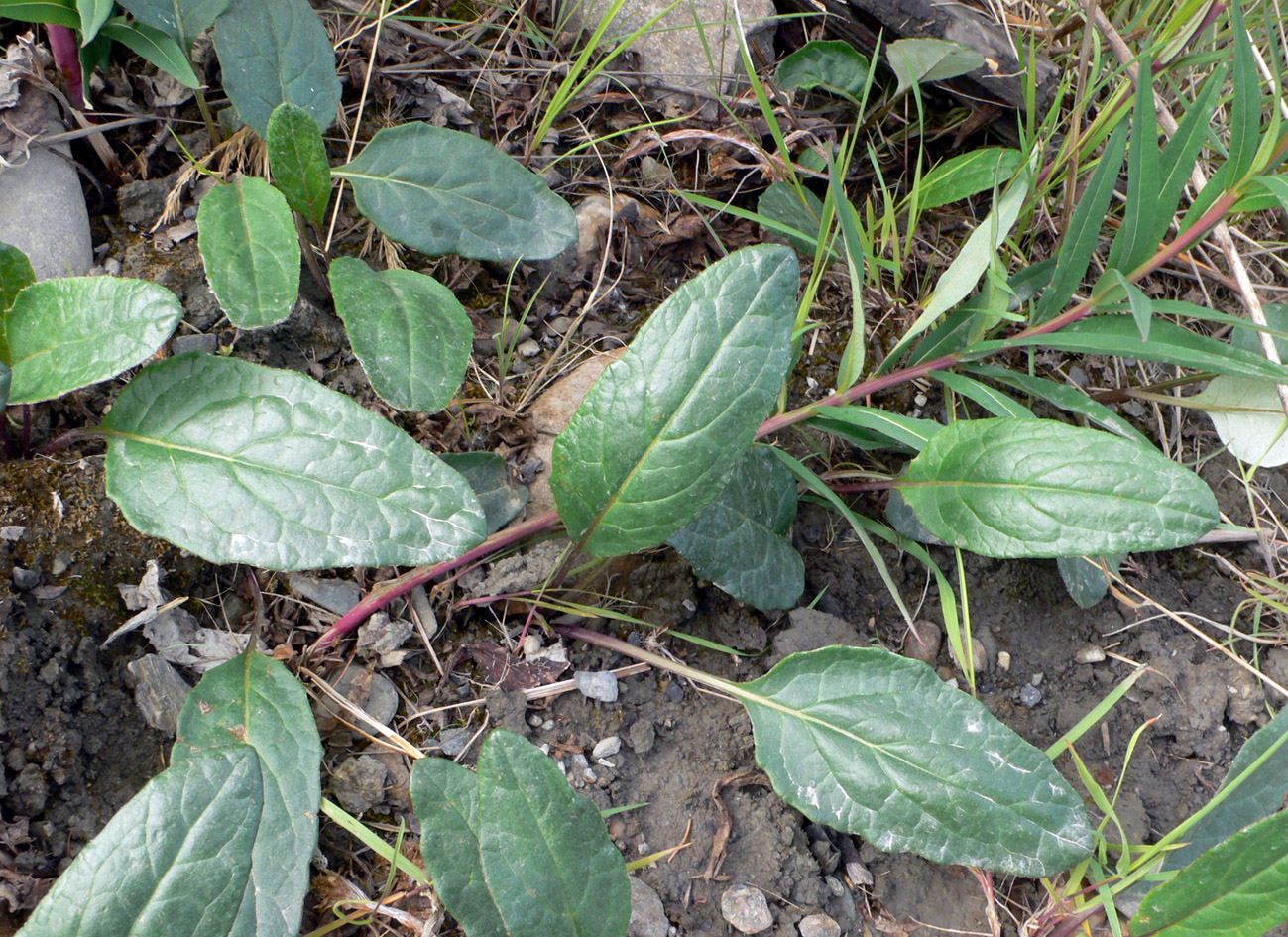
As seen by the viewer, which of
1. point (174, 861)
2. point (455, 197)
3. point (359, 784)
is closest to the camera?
point (174, 861)

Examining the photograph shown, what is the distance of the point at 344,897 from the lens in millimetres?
1333

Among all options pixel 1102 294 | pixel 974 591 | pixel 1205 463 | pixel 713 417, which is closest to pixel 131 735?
pixel 713 417

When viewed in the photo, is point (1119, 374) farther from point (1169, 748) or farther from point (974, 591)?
point (1169, 748)

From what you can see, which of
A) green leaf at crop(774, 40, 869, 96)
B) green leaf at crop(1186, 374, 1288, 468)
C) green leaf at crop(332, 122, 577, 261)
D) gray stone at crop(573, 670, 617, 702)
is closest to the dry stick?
green leaf at crop(1186, 374, 1288, 468)

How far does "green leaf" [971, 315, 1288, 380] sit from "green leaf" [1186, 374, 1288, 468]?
11.5 inches

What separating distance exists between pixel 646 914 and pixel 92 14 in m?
1.78

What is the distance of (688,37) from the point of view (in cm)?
203

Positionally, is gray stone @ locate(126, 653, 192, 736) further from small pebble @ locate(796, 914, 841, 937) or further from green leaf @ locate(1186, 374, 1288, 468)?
green leaf @ locate(1186, 374, 1288, 468)

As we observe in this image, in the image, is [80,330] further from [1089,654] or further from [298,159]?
[1089,654]

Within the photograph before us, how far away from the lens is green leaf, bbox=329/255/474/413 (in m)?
1.40

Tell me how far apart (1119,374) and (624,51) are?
139cm

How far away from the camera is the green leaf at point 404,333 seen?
1396 millimetres

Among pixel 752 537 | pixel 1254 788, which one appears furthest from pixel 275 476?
pixel 1254 788

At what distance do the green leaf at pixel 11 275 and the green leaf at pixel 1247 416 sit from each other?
2.23 m
